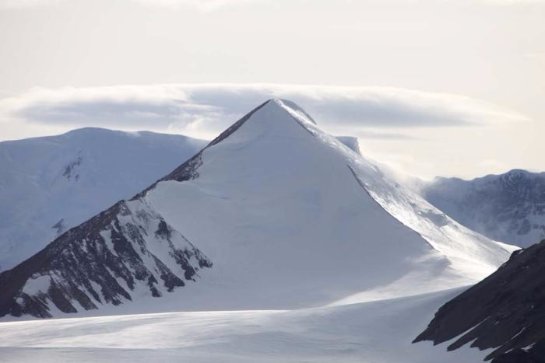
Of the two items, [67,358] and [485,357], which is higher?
[67,358]

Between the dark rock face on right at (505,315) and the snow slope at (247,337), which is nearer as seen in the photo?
the dark rock face on right at (505,315)

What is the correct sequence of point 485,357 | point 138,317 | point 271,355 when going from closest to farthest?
point 485,357, point 271,355, point 138,317

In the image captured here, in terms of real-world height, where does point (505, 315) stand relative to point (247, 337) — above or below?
below

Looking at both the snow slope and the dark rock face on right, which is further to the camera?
the snow slope

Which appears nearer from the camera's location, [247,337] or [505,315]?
[505,315]

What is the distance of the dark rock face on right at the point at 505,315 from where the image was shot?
13725 centimetres

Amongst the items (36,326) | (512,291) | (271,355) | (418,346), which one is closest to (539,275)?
(512,291)

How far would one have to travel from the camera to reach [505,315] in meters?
150

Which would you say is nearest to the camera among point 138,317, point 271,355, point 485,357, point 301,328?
point 485,357

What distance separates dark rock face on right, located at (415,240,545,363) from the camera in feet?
450

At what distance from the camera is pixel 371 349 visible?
16062 centimetres

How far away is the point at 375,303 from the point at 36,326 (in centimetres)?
3824

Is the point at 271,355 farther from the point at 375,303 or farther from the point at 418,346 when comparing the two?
the point at 375,303

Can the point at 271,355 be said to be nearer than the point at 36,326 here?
Yes
